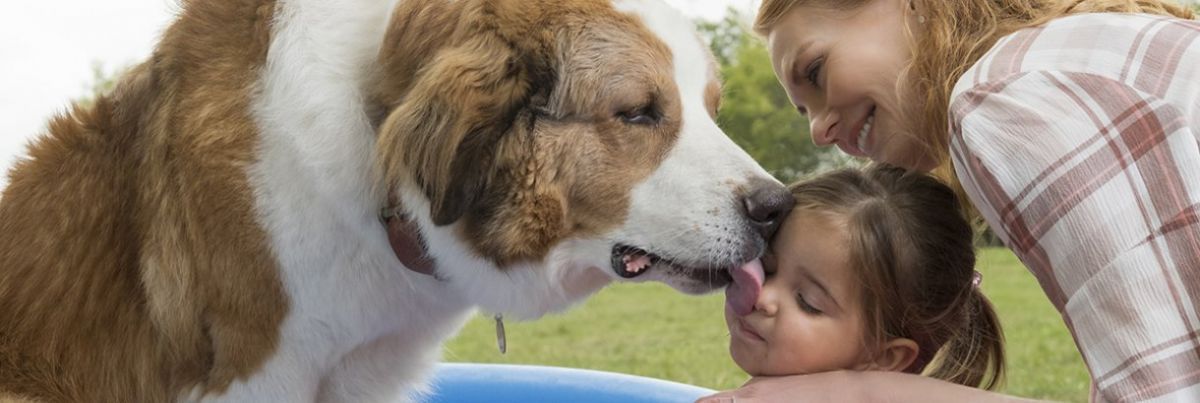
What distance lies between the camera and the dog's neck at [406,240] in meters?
2.44

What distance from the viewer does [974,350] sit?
2.68 meters

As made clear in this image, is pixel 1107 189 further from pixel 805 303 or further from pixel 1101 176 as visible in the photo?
pixel 805 303

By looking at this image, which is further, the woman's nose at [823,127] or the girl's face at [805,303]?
the woman's nose at [823,127]

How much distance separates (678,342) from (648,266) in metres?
6.16

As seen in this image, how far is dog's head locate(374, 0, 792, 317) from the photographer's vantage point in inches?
90.0

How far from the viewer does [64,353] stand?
8.48 ft

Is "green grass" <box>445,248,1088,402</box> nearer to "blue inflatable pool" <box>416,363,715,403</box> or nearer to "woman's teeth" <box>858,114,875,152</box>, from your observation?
"blue inflatable pool" <box>416,363,715,403</box>

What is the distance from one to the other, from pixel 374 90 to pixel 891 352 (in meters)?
1.21

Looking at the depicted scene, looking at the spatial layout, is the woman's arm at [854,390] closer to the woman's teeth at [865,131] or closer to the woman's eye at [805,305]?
the woman's eye at [805,305]

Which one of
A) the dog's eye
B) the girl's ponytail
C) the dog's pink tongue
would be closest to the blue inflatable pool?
the girl's ponytail

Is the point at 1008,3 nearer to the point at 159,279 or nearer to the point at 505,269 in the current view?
the point at 505,269

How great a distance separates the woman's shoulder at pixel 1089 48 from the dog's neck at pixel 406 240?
1.08 meters

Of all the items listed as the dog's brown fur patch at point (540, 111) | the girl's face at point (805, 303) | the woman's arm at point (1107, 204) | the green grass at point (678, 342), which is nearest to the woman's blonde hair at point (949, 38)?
the girl's face at point (805, 303)

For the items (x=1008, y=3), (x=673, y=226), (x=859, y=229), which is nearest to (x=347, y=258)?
(x=673, y=226)
